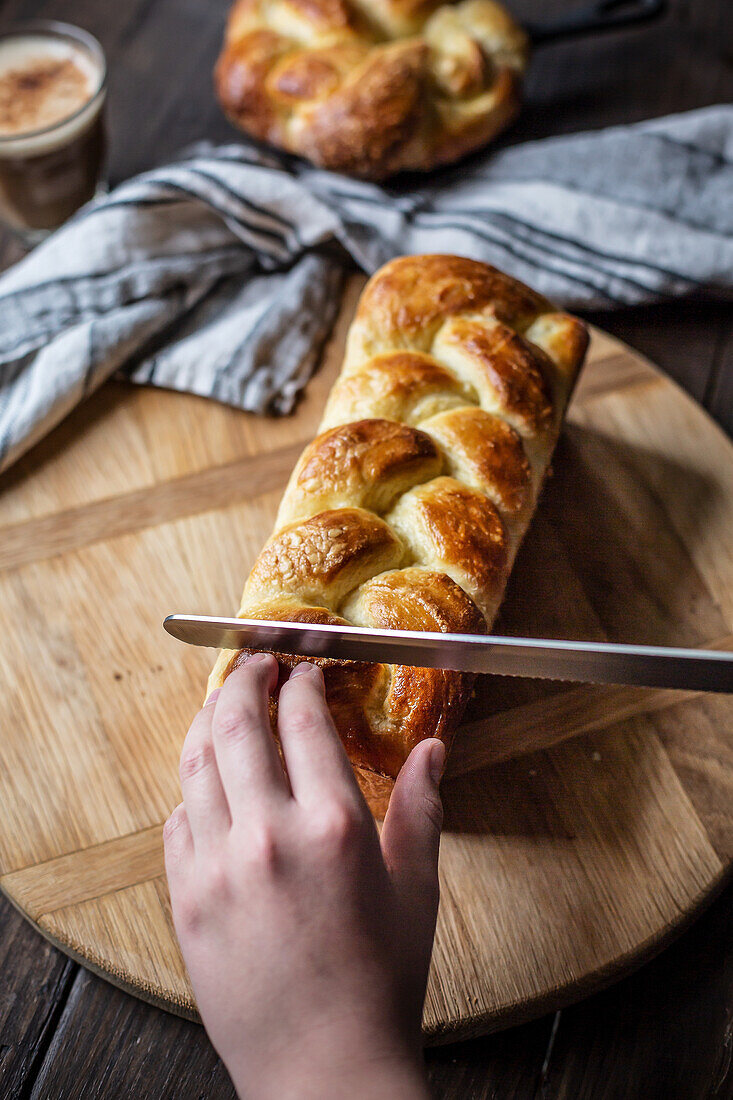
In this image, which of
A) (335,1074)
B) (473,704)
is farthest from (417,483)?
(335,1074)

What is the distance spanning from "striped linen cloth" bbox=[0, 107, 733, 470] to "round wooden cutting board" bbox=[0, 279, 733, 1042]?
88 mm

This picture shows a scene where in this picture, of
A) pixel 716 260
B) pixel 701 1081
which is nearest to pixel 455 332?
pixel 716 260

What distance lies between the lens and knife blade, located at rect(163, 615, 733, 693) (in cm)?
97

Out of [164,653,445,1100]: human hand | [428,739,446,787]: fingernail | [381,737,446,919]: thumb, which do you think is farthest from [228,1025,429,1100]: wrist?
[428,739,446,787]: fingernail

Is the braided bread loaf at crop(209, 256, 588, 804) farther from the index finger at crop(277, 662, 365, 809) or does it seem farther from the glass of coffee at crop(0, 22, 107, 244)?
the glass of coffee at crop(0, 22, 107, 244)

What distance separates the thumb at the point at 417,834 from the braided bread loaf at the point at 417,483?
117mm

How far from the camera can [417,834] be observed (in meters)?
0.96

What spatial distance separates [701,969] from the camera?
1227 millimetres

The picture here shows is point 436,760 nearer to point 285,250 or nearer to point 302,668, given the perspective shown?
point 302,668

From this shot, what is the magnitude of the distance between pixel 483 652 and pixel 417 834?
8.2 inches

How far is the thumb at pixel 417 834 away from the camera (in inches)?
36.7

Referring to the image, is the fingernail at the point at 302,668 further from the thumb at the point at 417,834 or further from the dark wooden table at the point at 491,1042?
the dark wooden table at the point at 491,1042

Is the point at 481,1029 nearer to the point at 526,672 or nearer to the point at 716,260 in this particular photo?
the point at 526,672

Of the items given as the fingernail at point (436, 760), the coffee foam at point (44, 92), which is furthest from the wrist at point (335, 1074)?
the coffee foam at point (44, 92)
